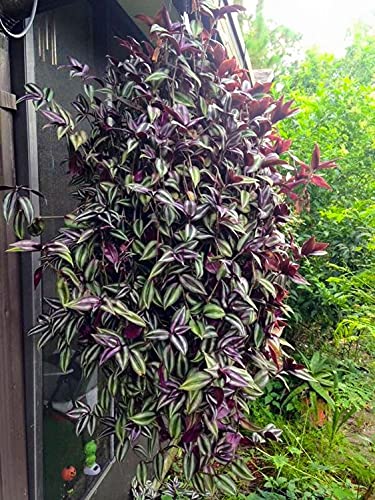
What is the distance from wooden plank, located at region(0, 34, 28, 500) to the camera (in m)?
1.37

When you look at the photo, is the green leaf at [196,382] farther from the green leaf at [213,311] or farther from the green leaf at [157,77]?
the green leaf at [157,77]

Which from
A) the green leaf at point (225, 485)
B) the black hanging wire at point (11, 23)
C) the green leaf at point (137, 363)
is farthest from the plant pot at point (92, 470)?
the black hanging wire at point (11, 23)

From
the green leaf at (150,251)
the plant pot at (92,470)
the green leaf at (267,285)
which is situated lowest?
the plant pot at (92,470)

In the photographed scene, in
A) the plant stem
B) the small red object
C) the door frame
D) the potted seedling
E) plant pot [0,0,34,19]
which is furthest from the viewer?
the potted seedling

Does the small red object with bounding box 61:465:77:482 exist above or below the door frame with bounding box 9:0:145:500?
below

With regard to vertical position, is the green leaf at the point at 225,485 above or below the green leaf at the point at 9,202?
below

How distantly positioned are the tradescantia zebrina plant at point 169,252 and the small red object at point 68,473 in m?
0.42

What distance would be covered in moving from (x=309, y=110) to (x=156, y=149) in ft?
8.20

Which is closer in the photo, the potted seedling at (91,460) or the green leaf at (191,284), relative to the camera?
the green leaf at (191,284)

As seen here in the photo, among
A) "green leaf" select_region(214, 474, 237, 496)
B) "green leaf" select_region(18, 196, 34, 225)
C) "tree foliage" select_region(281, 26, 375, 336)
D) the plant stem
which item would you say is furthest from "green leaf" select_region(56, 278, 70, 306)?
Result: "tree foliage" select_region(281, 26, 375, 336)

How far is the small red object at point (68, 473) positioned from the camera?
1.80m

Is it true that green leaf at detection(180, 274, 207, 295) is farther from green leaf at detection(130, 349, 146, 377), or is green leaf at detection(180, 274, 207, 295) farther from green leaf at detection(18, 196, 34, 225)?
green leaf at detection(18, 196, 34, 225)

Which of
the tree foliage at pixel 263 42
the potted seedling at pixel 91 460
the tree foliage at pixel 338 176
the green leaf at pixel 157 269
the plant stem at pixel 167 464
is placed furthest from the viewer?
the tree foliage at pixel 263 42

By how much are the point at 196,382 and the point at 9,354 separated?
0.65 meters
